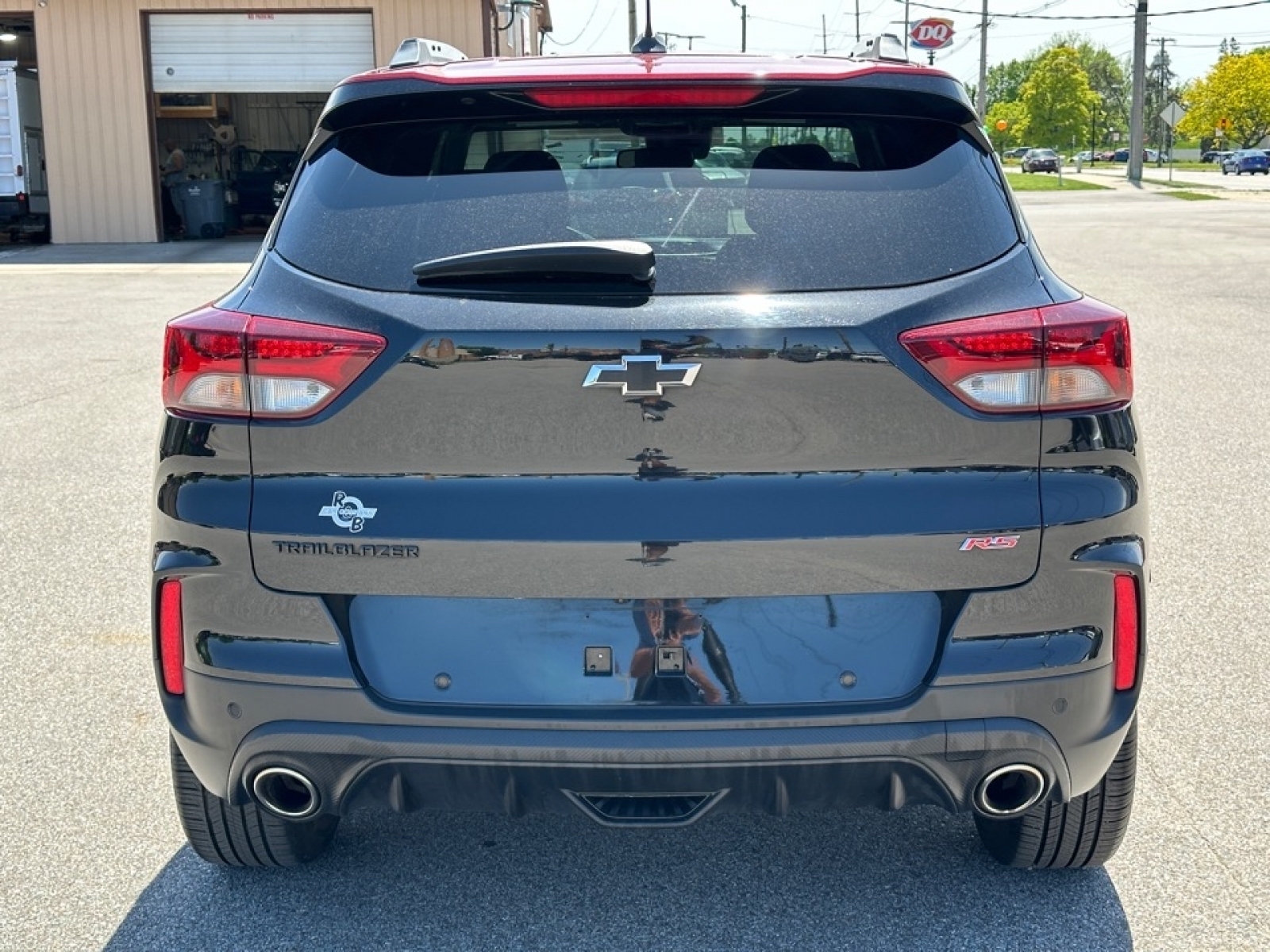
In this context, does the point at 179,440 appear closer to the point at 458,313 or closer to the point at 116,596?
the point at 458,313

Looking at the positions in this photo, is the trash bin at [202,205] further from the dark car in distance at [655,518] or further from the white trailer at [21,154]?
the dark car in distance at [655,518]

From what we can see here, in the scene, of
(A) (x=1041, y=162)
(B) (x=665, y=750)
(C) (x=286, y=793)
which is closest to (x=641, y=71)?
(B) (x=665, y=750)

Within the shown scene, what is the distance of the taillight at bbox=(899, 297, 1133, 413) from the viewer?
270 cm

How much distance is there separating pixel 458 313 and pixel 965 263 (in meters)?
0.96

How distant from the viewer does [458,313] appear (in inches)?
108

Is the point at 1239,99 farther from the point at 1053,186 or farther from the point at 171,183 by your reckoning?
the point at 171,183

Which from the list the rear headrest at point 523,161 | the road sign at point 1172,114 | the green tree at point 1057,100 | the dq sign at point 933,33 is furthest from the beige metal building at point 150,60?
the green tree at point 1057,100

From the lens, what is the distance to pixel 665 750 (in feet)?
8.89

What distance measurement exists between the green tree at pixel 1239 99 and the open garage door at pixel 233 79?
94610 millimetres

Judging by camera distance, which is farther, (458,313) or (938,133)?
(938,133)

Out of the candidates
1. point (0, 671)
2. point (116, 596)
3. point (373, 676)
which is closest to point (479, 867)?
point (373, 676)

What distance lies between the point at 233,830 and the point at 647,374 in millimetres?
1479

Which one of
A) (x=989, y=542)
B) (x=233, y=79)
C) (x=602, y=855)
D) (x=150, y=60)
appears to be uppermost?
(x=150, y=60)

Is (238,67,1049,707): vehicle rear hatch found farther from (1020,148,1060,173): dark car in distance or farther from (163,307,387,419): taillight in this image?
(1020,148,1060,173): dark car in distance
